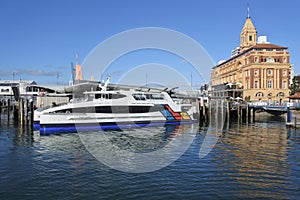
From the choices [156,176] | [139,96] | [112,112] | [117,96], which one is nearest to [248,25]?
[139,96]

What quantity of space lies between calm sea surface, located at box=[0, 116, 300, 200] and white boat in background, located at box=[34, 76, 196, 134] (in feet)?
24.9

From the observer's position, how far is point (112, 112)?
29.2 m

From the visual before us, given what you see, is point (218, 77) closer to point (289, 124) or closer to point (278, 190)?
point (289, 124)

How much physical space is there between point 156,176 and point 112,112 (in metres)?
17.7

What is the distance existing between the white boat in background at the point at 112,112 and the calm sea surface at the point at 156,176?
24.9 feet

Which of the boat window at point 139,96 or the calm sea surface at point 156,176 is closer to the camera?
the calm sea surface at point 156,176

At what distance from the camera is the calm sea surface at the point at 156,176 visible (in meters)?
10.1

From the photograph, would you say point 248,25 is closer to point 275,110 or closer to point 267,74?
point 267,74

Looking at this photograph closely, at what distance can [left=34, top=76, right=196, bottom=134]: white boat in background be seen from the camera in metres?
26.3

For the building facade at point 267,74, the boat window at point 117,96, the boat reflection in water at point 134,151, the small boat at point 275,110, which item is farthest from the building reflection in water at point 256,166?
the building facade at point 267,74

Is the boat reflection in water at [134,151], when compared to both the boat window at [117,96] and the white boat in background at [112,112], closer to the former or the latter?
the white boat in background at [112,112]

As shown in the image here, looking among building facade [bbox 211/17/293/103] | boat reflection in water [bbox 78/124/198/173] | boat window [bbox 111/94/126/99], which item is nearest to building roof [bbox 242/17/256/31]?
building facade [bbox 211/17/293/103]

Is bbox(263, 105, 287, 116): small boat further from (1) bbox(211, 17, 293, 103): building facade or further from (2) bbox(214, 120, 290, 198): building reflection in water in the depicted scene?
(2) bbox(214, 120, 290, 198): building reflection in water

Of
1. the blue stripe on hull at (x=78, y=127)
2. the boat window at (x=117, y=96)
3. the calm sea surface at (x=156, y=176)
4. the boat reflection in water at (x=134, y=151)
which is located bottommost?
the calm sea surface at (x=156, y=176)
